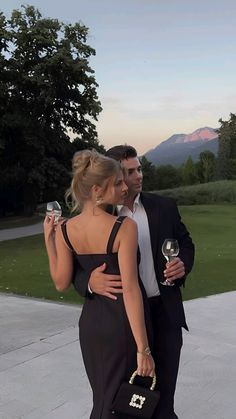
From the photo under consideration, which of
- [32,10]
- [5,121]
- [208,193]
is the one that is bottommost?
[208,193]

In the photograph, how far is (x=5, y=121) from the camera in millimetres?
25156

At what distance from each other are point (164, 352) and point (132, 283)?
0.57 metres

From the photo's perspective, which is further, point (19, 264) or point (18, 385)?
point (19, 264)

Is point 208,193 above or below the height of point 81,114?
below

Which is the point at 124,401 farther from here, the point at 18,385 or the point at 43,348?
the point at 43,348

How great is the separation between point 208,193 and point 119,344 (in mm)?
39810

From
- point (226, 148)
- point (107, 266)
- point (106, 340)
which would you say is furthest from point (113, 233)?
point (226, 148)

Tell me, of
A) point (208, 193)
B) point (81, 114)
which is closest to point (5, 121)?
point (81, 114)

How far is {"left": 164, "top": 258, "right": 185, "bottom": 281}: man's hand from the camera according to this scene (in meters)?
2.54

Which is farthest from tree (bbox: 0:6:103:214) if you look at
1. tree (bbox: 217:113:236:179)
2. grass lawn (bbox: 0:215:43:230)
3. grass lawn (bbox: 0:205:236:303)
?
tree (bbox: 217:113:236:179)

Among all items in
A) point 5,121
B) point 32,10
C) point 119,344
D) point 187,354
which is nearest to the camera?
point 119,344

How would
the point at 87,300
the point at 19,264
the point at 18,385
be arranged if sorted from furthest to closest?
the point at 19,264
the point at 18,385
the point at 87,300

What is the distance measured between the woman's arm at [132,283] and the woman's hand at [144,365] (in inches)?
0.4

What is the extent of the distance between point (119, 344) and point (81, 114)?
89.1 ft
